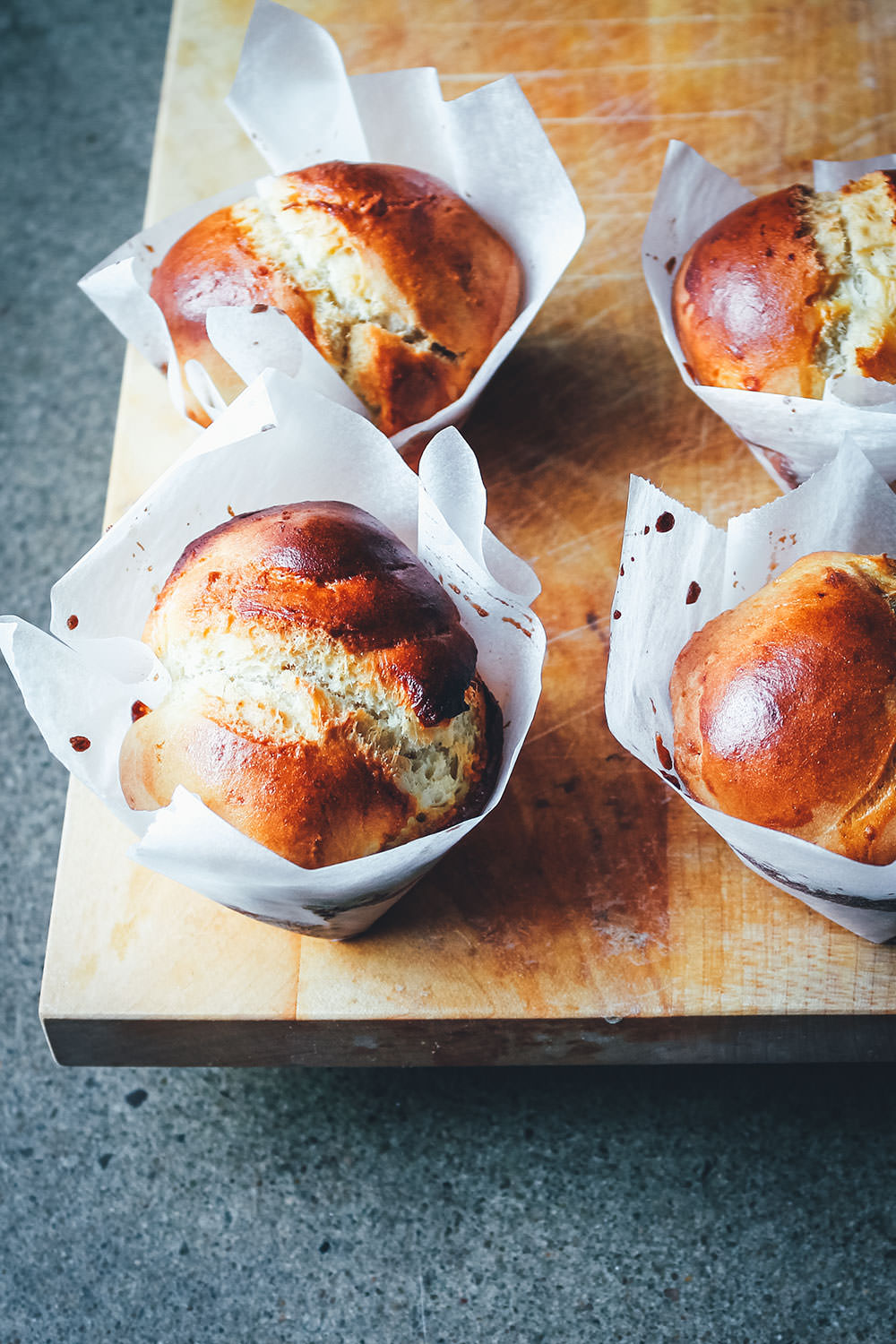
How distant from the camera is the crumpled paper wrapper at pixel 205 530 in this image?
112cm

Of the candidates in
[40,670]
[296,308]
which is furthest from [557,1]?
[40,670]

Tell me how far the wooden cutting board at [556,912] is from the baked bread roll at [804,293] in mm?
159

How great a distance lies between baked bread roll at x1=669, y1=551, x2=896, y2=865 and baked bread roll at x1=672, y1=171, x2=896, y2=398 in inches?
10.7

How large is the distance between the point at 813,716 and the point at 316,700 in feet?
1.43

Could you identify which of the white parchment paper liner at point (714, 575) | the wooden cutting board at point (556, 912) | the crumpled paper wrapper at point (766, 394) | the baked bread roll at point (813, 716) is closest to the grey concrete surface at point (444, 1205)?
the wooden cutting board at point (556, 912)

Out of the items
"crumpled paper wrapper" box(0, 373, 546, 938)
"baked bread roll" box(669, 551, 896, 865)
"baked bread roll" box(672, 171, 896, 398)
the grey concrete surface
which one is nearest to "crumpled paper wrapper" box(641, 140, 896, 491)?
"baked bread roll" box(672, 171, 896, 398)

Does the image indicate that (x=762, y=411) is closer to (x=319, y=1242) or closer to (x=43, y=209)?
(x=319, y=1242)

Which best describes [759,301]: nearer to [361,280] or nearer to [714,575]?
[714,575]

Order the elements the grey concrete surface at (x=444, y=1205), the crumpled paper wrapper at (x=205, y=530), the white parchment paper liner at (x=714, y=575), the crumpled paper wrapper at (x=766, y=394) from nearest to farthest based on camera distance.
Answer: the crumpled paper wrapper at (x=205, y=530) < the white parchment paper liner at (x=714, y=575) < the crumpled paper wrapper at (x=766, y=394) < the grey concrete surface at (x=444, y=1205)

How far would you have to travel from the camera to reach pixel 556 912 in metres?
1.32

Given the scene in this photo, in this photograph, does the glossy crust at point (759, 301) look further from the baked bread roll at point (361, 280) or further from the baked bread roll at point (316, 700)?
the baked bread roll at point (316, 700)

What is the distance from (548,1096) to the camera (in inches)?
61.6

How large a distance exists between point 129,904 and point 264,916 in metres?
0.19

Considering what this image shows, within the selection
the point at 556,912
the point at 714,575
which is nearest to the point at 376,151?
the point at 714,575
